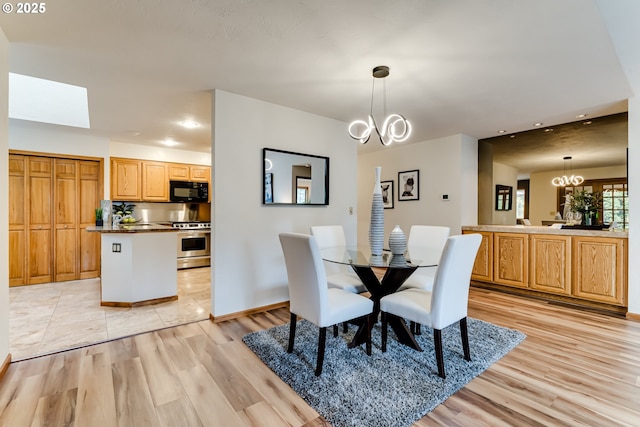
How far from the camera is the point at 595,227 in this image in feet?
12.0

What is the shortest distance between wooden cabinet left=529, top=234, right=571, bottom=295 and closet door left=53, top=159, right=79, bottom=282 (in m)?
6.62

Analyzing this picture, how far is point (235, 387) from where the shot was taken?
1.90 meters

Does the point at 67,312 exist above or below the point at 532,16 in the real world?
below

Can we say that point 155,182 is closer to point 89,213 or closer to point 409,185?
point 89,213

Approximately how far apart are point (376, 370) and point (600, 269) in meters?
3.13

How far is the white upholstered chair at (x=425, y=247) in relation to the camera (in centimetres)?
263

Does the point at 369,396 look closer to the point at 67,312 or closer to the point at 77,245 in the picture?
the point at 67,312

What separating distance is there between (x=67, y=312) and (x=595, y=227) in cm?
611

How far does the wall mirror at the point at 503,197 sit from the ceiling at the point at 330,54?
2.40 m

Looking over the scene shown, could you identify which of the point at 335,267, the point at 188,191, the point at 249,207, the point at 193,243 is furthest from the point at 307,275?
the point at 188,191

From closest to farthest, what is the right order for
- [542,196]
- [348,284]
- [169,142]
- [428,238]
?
[348,284]
[428,238]
[169,142]
[542,196]

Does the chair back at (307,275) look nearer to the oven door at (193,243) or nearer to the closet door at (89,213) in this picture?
the oven door at (193,243)

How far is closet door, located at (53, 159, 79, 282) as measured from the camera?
4.55 meters


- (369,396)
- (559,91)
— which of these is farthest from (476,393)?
(559,91)
